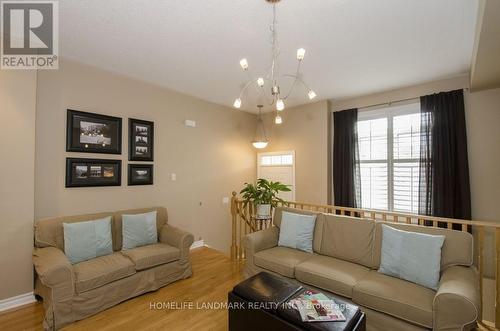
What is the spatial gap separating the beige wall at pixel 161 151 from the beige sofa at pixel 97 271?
36cm

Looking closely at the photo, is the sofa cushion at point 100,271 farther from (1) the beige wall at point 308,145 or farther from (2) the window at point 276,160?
(2) the window at point 276,160

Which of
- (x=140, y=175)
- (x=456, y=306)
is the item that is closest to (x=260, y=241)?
(x=456, y=306)

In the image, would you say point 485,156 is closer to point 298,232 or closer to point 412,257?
point 412,257

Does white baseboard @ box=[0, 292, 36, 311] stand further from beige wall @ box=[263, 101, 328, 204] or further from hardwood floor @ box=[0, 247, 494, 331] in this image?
beige wall @ box=[263, 101, 328, 204]

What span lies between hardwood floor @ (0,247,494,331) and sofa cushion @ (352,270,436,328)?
3.16 ft

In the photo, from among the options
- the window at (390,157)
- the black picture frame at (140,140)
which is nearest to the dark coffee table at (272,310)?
the black picture frame at (140,140)

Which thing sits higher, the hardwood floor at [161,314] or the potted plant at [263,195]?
the potted plant at [263,195]

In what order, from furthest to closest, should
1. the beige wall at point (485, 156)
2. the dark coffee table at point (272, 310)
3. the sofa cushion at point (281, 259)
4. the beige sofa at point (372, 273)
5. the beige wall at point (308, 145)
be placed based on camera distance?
the beige wall at point (308, 145), the beige wall at point (485, 156), the sofa cushion at point (281, 259), the beige sofa at point (372, 273), the dark coffee table at point (272, 310)

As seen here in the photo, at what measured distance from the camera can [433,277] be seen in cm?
210

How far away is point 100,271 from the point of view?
8.04ft

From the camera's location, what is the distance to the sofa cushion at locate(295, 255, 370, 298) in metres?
2.26

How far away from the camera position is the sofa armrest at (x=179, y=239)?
3.17 meters

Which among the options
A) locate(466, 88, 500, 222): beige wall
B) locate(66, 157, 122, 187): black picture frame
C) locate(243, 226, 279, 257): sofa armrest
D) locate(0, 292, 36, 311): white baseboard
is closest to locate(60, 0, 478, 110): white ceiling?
locate(466, 88, 500, 222): beige wall

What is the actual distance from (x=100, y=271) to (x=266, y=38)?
2955 millimetres
